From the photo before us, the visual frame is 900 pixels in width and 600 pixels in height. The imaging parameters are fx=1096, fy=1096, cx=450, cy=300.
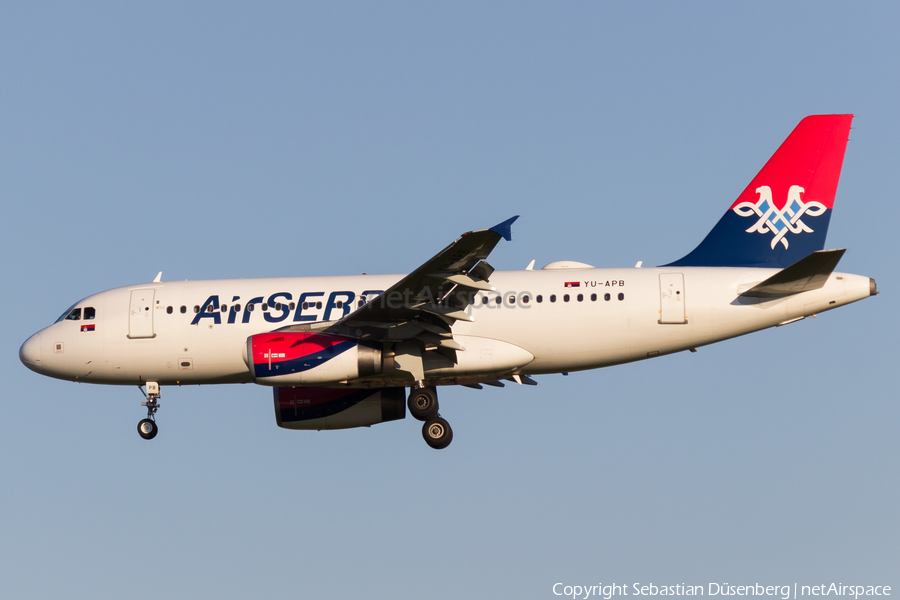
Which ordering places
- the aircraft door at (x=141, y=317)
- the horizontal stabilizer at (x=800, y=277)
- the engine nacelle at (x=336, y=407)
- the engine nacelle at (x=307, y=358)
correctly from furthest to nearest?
the engine nacelle at (x=336, y=407) < the aircraft door at (x=141, y=317) < the engine nacelle at (x=307, y=358) < the horizontal stabilizer at (x=800, y=277)

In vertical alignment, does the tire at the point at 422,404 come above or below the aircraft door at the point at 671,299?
below

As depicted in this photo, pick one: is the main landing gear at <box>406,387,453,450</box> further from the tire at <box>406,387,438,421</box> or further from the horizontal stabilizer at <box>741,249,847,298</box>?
the horizontal stabilizer at <box>741,249,847,298</box>

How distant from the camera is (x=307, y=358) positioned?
24.0m

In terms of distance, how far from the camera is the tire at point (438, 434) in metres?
25.9

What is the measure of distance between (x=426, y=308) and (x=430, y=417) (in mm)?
3465

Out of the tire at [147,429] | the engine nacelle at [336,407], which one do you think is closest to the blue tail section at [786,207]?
the engine nacelle at [336,407]

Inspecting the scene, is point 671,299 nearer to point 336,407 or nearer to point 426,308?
point 426,308

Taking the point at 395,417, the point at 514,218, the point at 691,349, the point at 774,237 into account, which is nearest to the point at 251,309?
the point at 395,417

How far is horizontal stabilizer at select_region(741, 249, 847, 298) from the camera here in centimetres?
2281

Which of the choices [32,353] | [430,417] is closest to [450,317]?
[430,417]

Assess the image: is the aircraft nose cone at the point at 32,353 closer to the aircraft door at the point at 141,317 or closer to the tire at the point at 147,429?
the aircraft door at the point at 141,317

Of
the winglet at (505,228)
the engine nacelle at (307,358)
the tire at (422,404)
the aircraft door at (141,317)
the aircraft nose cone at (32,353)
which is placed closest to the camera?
the winglet at (505,228)

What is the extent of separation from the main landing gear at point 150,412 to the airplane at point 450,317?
3 cm

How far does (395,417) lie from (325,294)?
12.3 ft
